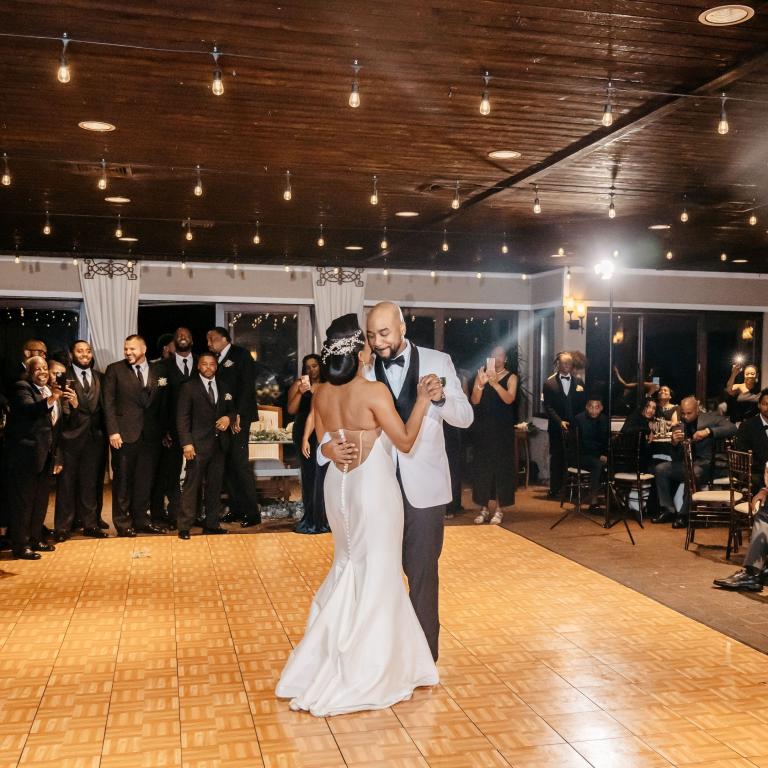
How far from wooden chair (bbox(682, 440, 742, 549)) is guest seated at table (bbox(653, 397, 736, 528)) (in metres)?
0.51

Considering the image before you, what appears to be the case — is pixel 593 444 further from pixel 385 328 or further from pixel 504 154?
pixel 385 328

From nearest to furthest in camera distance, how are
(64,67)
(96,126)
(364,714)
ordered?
(364,714)
(64,67)
(96,126)

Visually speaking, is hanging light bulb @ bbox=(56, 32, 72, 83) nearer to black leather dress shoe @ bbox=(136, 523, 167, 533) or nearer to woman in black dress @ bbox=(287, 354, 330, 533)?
woman in black dress @ bbox=(287, 354, 330, 533)

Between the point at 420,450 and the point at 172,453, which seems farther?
the point at 172,453

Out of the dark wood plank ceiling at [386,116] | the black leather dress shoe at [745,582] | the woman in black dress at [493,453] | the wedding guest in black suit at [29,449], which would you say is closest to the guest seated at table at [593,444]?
the woman in black dress at [493,453]

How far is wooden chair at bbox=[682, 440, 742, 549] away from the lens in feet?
25.2

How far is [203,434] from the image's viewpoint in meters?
8.28

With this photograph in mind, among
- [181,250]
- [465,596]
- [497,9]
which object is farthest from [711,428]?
[181,250]

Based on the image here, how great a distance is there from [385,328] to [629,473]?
20.1 feet

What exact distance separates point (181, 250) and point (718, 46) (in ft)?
27.0

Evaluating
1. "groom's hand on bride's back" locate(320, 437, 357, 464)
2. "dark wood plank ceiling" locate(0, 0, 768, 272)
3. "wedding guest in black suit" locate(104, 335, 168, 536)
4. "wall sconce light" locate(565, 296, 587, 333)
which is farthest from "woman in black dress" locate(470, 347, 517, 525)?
"groom's hand on bride's back" locate(320, 437, 357, 464)

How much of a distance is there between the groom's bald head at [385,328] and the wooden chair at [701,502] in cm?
447

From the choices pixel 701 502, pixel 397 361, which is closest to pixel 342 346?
pixel 397 361

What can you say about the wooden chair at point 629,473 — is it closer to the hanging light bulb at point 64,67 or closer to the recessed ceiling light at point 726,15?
the recessed ceiling light at point 726,15
